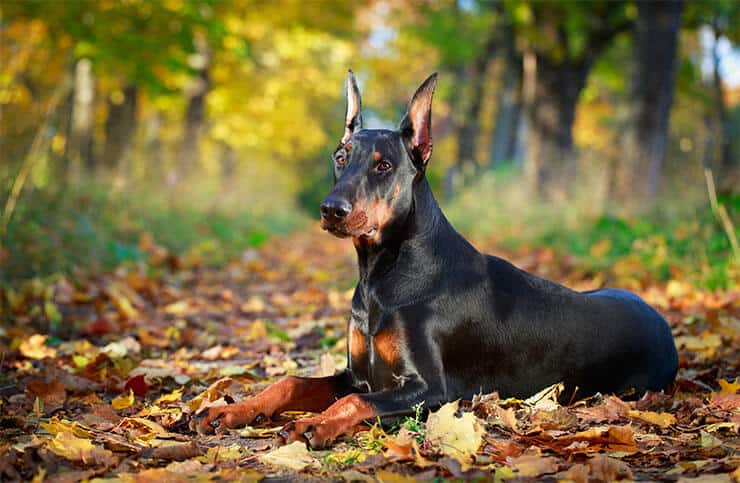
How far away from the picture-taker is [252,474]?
304cm

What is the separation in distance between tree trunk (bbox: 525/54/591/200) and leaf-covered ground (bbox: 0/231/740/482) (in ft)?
34.4

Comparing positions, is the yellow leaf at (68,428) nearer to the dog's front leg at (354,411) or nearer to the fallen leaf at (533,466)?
the dog's front leg at (354,411)

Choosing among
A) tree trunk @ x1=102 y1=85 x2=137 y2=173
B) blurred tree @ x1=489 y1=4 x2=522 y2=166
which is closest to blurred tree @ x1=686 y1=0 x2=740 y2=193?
blurred tree @ x1=489 y1=4 x2=522 y2=166

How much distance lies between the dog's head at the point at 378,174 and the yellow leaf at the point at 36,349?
283cm

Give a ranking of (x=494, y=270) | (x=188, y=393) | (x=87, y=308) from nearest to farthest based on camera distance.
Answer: (x=494, y=270)
(x=188, y=393)
(x=87, y=308)

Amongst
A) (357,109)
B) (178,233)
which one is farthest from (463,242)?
(178,233)

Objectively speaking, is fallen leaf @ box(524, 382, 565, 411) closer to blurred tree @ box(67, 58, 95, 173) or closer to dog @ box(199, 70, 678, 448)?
dog @ box(199, 70, 678, 448)

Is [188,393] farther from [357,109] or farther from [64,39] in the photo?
[64,39]

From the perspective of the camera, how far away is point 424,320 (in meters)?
3.92

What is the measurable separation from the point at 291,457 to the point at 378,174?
1393 millimetres

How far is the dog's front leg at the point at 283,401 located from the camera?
3773 millimetres

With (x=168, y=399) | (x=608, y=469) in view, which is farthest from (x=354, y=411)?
(x=168, y=399)

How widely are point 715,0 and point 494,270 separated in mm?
15408

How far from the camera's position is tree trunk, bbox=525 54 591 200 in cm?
1873
